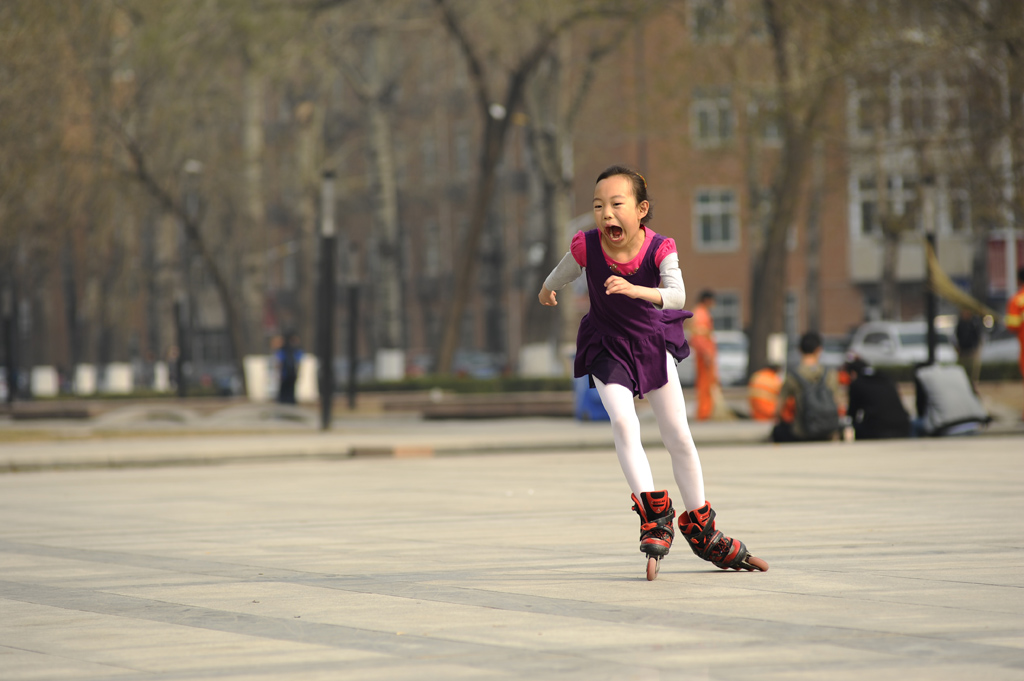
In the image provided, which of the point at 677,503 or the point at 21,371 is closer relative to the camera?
the point at 677,503

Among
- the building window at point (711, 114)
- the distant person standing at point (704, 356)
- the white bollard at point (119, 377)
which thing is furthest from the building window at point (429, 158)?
the distant person standing at point (704, 356)

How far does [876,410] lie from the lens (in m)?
16.7

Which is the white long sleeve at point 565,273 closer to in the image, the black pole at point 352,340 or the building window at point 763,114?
the building window at point 763,114

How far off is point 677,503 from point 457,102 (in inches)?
1989

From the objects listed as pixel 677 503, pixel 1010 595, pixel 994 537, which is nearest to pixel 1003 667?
pixel 1010 595

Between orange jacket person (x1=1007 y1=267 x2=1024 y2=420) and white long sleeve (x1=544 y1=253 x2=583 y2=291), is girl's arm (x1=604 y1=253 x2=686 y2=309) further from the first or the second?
orange jacket person (x1=1007 y1=267 x2=1024 y2=420)

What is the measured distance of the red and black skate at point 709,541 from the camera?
22.0ft

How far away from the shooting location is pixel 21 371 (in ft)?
233

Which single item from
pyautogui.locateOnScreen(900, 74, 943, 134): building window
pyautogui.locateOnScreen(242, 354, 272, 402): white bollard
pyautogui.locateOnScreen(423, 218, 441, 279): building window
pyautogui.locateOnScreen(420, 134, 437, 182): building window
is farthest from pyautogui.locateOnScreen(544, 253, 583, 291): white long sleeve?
pyautogui.locateOnScreen(423, 218, 441, 279): building window

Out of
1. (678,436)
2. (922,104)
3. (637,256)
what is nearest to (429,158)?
(922,104)

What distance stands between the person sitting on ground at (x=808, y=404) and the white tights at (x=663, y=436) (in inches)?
351

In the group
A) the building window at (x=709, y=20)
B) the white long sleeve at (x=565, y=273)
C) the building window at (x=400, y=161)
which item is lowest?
the white long sleeve at (x=565, y=273)

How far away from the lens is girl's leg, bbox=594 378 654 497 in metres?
6.59

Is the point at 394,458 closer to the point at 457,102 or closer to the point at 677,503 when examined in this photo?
the point at 677,503
